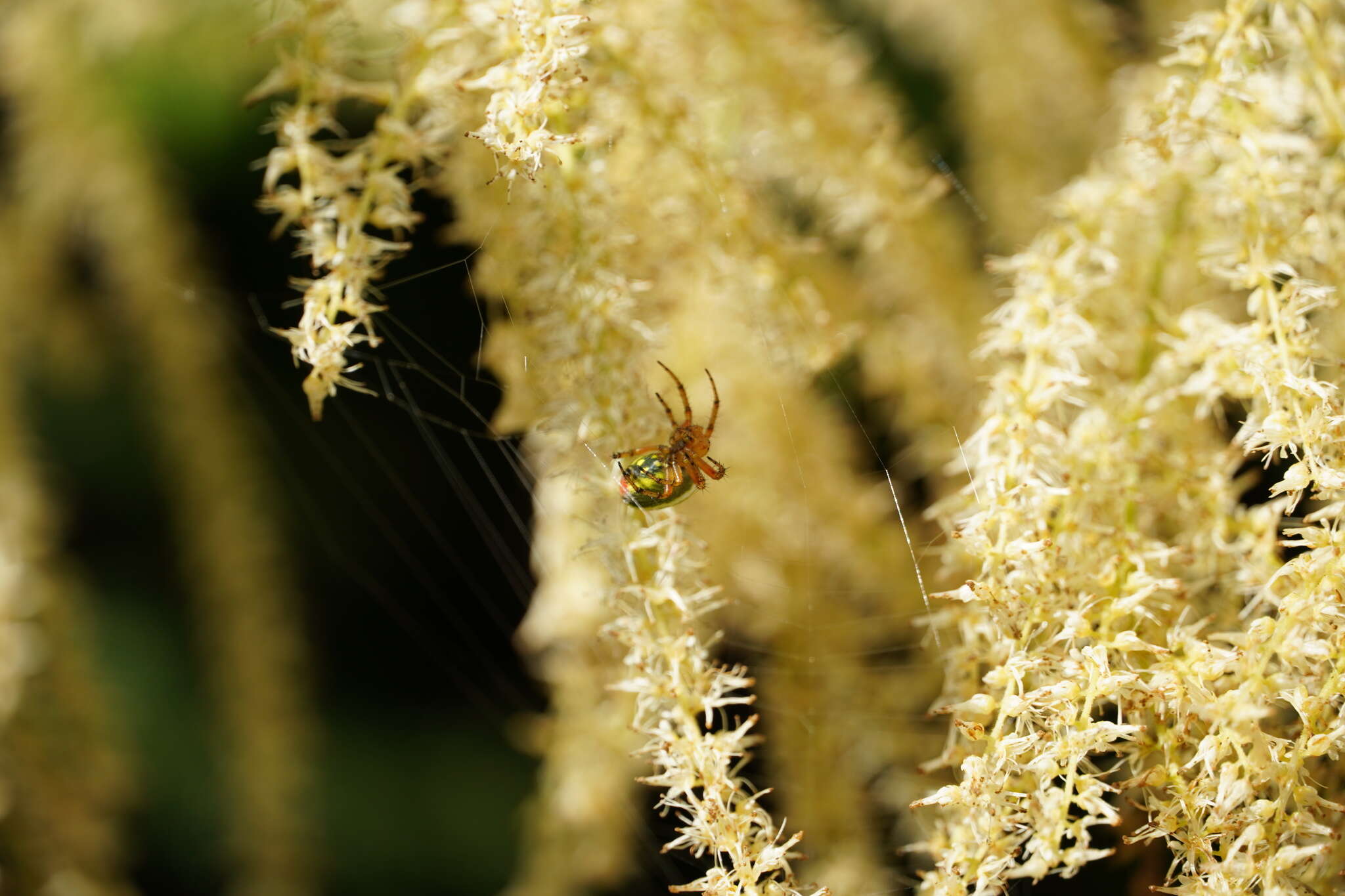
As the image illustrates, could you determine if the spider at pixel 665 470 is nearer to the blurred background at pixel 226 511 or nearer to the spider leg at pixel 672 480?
the spider leg at pixel 672 480

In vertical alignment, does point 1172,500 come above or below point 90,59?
below

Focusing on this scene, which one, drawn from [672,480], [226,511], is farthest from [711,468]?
[226,511]

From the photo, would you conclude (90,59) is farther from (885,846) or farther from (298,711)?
(885,846)

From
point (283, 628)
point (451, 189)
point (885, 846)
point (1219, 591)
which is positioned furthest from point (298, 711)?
point (1219, 591)

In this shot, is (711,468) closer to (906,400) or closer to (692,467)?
(692,467)

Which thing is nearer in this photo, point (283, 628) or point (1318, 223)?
point (1318, 223)

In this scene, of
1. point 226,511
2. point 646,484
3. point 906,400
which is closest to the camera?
point 646,484
